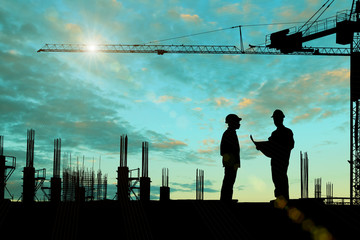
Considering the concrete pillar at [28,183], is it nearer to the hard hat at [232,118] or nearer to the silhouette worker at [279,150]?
the hard hat at [232,118]

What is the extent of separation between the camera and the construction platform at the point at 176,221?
24.4ft

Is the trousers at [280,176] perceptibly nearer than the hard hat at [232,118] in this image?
Yes

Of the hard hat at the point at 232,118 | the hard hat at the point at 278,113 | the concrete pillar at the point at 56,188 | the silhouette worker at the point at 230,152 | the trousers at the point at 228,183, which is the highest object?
the hard hat at the point at 278,113

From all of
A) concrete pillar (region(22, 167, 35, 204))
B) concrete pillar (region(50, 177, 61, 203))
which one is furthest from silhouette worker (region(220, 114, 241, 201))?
concrete pillar (region(50, 177, 61, 203))

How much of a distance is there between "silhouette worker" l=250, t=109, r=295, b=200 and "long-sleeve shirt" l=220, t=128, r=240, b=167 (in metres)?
0.40

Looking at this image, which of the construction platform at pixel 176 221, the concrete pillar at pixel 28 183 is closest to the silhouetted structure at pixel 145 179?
the concrete pillar at pixel 28 183

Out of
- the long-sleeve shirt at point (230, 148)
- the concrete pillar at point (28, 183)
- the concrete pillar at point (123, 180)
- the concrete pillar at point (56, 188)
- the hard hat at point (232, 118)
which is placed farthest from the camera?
the concrete pillar at point (56, 188)

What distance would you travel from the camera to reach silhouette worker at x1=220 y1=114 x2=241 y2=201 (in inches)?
326

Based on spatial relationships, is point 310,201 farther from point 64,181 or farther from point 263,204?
point 64,181

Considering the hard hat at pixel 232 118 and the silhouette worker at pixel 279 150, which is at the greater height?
the hard hat at pixel 232 118

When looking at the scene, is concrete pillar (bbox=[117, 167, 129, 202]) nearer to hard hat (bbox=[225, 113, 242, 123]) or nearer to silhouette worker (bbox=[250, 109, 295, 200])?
hard hat (bbox=[225, 113, 242, 123])

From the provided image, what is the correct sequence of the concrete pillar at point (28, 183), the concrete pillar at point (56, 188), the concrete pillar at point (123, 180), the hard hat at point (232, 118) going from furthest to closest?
the concrete pillar at point (56, 188) → the concrete pillar at point (28, 183) → the concrete pillar at point (123, 180) → the hard hat at point (232, 118)

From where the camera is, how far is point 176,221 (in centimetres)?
805

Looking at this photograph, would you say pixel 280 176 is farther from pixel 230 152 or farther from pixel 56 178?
pixel 56 178
